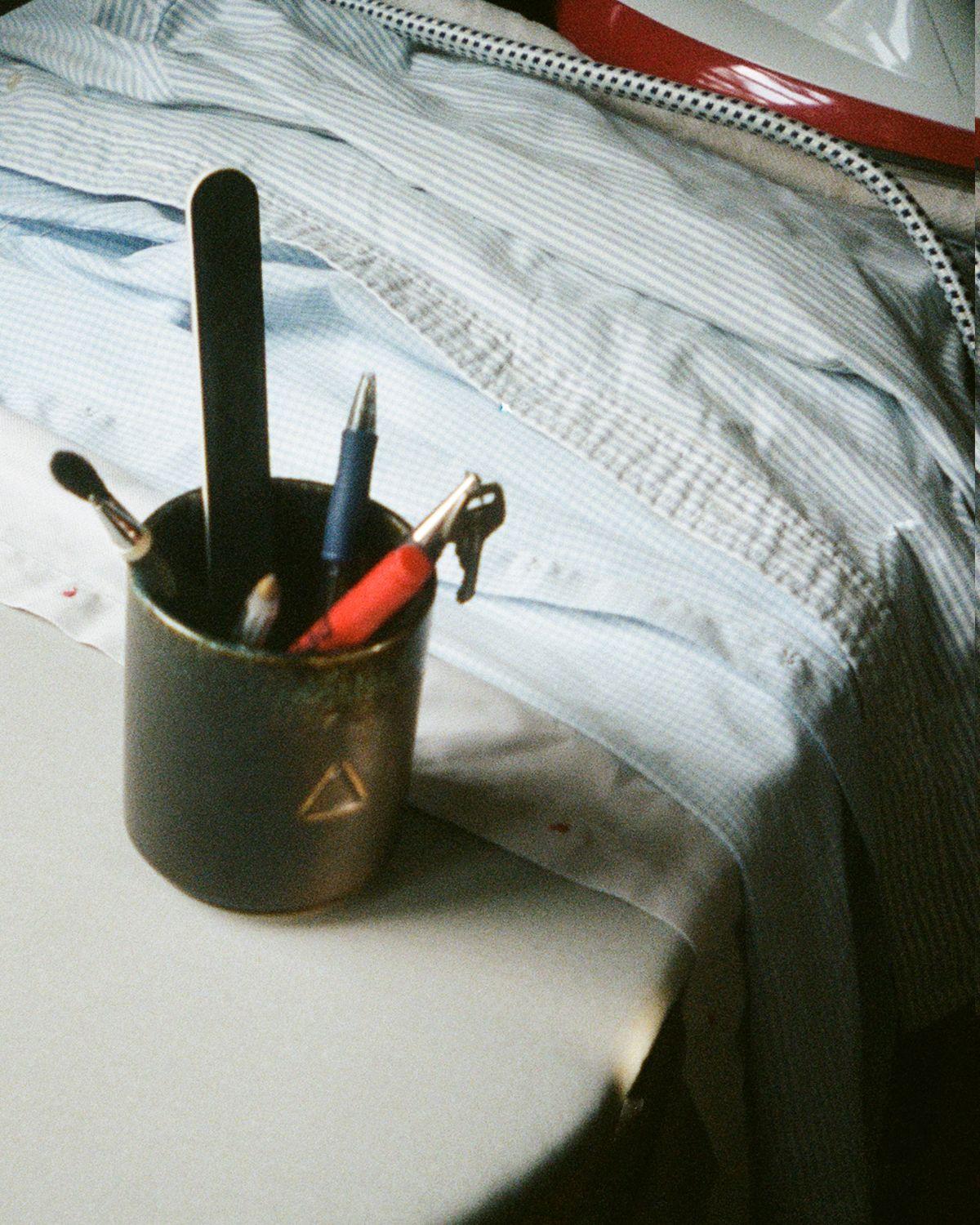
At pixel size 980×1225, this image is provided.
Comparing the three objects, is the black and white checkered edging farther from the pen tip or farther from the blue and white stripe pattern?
the pen tip

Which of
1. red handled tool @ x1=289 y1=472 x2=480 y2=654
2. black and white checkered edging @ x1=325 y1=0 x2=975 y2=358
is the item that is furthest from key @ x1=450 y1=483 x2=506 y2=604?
black and white checkered edging @ x1=325 y1=0 x2=975 y2=358

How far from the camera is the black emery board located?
262 millimetres

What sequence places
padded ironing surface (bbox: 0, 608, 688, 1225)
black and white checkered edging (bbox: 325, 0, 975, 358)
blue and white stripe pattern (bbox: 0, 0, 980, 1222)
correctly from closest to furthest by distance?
padded ironing surface (bbox: 0, 608, 688, 1225)
blue and white stripe pattern (bbox: 0, 0, 980, 1222)
black and white checkered edging (bbox: 325, 0, 975, 358)

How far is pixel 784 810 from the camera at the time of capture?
39cm

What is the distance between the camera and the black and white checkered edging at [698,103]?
59 centimetres

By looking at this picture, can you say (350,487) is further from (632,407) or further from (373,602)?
(632,407)

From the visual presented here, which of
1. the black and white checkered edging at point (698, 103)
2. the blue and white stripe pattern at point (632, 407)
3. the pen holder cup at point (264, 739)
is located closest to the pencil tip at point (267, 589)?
the pen holder cup at point (264, 739)

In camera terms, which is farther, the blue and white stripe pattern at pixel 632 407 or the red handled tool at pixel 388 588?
the blue and white stripe pattern at pixel 632 407

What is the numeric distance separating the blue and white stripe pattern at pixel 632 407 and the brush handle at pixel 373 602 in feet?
0.40

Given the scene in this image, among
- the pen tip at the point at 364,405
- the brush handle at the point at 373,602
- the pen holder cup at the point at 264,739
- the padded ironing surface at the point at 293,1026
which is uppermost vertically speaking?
the pen tip at the point at 364,405

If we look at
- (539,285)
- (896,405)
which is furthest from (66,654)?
(896,405)

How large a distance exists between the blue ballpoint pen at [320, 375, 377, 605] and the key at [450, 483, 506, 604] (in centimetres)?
3

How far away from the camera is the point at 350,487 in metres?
0.30

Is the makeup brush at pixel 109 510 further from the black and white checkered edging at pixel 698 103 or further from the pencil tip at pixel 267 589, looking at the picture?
the black and white checkered edging at pixel 698 103
